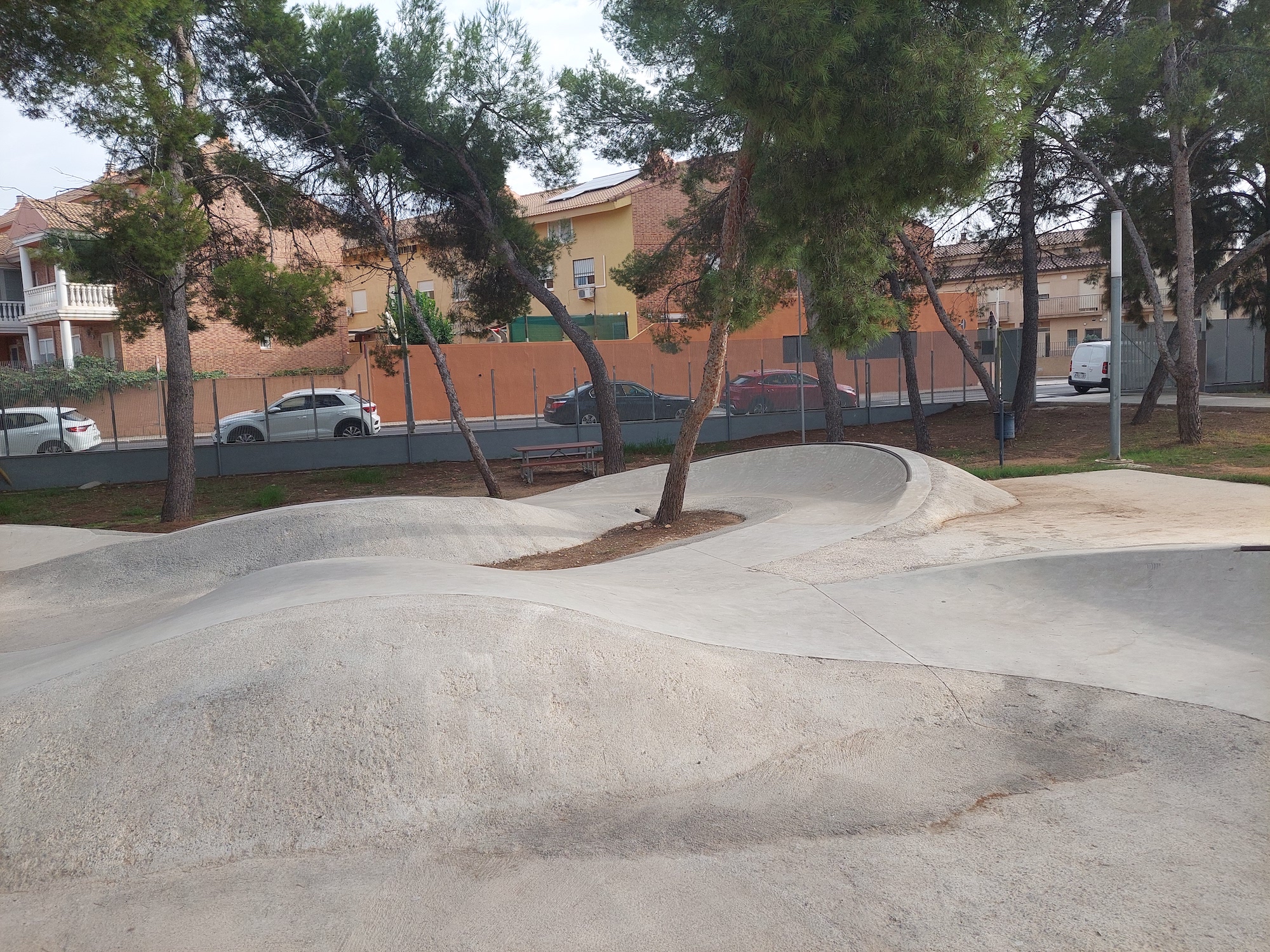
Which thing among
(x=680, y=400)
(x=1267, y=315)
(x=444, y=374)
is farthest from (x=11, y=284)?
(x=1267, y=315)

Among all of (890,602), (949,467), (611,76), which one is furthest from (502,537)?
(611,76)

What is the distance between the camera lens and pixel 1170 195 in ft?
66.5

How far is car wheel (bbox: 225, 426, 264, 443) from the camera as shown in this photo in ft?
71.8

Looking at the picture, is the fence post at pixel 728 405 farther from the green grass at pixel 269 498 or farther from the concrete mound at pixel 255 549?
the concrete mound at pixel 255 549

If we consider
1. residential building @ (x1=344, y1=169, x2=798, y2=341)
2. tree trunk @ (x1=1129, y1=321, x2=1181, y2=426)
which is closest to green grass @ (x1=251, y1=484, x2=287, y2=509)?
residential building @ (x1=344, y1=169, x2=798, y2=341)

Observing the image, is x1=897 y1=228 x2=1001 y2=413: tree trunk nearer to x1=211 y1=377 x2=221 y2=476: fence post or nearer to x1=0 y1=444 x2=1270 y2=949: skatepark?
x1=0 y1=444 x2=1270 y2=949: skatepark

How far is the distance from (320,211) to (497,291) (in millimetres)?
3899

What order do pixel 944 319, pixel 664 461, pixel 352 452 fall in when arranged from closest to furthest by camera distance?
1. pixel 944 319
2. pixel 664 461
3. pixel 352 452

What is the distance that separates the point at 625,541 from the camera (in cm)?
1077

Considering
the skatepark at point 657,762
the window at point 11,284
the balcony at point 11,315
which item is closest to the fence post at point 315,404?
the skatepark at point 657,762

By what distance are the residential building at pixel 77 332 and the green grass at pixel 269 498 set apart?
50.4ft

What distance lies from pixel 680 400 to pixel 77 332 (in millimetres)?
24379

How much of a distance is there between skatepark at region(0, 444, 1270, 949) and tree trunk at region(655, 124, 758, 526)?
387cm

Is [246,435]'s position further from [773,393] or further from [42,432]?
[773,393]
